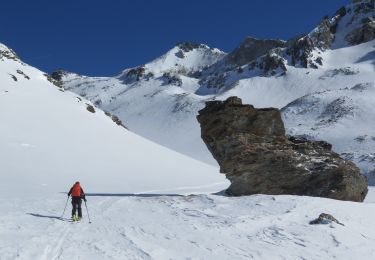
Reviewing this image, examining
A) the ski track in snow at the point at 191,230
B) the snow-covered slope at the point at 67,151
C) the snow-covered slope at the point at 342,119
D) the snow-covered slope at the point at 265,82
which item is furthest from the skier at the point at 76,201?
the snow-covered slope at the point at 265,82

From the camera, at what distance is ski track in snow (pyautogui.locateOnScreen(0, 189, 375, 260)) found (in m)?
15.4

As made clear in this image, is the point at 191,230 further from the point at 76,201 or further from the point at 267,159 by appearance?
the point at 267,159

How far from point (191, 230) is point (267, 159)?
40.7 ft

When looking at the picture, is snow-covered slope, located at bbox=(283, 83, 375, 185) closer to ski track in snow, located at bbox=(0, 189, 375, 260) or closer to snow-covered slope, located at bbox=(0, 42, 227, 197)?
snow-covered slope, located at bbox=(0, 42, 227, 197)

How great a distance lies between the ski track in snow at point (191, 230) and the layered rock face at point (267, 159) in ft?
11.7

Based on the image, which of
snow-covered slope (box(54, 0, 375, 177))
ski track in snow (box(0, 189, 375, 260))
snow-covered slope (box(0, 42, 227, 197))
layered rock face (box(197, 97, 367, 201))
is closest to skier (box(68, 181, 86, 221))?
ski track in snow (box(0, 189, 375, 260))

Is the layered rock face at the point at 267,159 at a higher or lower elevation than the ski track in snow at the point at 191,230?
higher

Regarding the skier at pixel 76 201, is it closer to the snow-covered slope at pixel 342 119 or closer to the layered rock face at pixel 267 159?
the layered rock face at pixel 267 159

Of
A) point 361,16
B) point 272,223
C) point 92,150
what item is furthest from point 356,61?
point 272,223

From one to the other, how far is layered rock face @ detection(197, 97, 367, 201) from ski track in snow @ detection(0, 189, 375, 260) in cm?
356

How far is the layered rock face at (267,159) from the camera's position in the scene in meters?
29.5

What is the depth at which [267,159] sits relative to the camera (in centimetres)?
3048

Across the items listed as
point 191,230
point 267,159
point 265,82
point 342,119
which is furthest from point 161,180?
point 265,82

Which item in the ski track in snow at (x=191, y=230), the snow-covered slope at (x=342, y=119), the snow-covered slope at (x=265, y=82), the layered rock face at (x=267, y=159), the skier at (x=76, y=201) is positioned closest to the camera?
the ski track in snow at (x=191, y=230)
